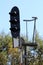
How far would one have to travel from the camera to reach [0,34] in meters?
46.2

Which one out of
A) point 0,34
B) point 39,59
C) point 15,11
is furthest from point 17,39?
point 0,34

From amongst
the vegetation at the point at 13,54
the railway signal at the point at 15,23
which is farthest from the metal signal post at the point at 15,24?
the vegetation at the point at 13,54

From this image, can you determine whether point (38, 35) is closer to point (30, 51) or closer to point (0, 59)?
point (30, 51)

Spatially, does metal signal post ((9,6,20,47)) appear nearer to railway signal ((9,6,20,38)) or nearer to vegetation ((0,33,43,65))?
railway signal ((9,6,20,38))

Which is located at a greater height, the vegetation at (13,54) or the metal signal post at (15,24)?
the metal signal post at (15,24)

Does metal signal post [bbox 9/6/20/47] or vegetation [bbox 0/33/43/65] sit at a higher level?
metal signal post [bbox 9/6/20/47]

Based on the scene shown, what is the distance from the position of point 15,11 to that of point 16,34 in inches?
35.8

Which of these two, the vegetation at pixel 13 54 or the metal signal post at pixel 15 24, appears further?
the vegetation at pixel 13 54

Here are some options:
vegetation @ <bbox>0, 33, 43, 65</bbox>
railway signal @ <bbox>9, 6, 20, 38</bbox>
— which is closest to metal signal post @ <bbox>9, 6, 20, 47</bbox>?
railway signal @ <bbox>9, 6, 20, 38</bbox>

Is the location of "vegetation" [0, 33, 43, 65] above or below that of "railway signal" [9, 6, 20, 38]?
below

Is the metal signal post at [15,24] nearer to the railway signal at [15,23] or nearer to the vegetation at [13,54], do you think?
the railway signal at [15,23]

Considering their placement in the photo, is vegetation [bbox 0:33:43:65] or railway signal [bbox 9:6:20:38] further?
vegetation [bbox 0:33:43:65]

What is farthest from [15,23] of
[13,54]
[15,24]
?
[13,54]

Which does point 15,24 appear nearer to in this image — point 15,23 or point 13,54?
point 15,23
